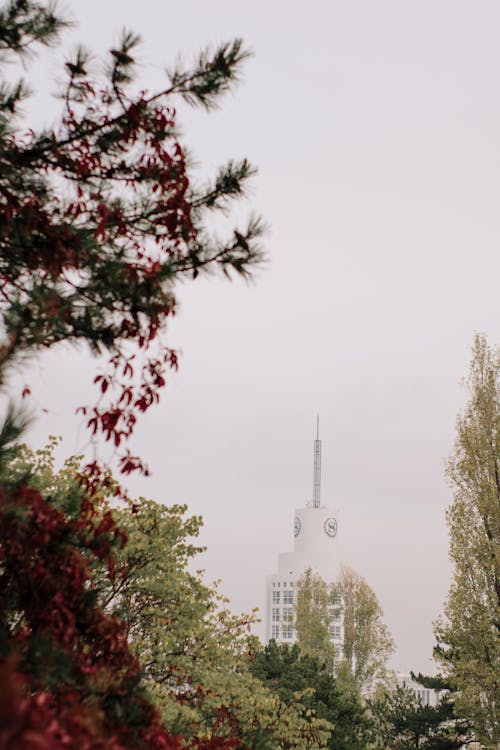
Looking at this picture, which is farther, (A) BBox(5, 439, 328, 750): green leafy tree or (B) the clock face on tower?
(B) the clock face on tower

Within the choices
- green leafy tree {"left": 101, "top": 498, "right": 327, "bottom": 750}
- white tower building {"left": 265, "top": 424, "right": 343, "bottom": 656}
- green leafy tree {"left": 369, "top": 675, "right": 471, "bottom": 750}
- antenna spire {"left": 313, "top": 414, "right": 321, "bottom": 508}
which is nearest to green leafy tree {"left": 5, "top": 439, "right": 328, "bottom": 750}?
green leafy tree {"left": 101, "top": 498, "right": 327, "bottom": 750}

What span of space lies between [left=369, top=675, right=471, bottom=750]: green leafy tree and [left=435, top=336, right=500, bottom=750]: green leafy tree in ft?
35.9

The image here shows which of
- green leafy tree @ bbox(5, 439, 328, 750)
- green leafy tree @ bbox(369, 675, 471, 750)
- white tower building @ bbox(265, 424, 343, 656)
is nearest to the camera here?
green leafy tree @ bbox(5, 439, 328, 750)

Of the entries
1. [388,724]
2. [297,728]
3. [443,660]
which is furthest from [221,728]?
[388,724]

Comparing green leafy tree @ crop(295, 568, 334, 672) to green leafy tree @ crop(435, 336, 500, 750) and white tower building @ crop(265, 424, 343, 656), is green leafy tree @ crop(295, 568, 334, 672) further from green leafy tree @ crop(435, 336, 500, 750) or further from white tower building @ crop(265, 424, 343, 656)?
white tower building @ crop(265, 424, 343, 656)

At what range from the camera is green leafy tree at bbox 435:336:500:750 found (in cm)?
1905

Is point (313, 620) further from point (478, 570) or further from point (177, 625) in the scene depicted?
point (177, 625)

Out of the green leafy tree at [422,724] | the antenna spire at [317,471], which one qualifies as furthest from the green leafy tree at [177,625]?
the antenna spire at [317,471]

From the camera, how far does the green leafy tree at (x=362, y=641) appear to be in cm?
4728

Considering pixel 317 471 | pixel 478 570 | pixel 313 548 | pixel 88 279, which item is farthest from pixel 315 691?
pixel 317 471

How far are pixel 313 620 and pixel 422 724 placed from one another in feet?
53.9

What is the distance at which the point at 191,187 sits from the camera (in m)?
6.17

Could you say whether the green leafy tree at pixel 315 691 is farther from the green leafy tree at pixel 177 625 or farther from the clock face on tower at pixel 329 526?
the clock face on tower at pixel 329 526

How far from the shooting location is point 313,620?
47.9 metres
